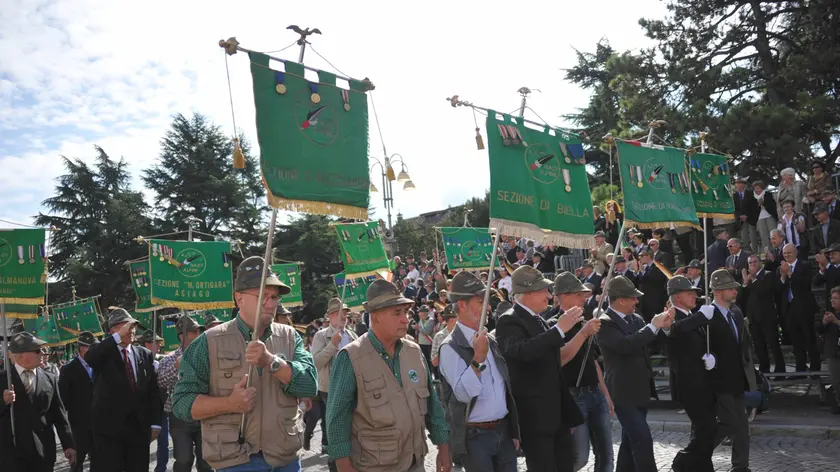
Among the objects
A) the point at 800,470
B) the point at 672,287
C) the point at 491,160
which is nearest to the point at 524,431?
the point at 491,160

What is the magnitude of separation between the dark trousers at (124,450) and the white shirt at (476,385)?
376 cm

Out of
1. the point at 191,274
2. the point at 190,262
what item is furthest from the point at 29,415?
the point at 190,262

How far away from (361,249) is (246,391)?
844cm

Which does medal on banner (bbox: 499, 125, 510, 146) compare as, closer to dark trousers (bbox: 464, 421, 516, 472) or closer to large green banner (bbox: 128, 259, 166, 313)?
dark trousers (bbox: 464, 421, 516, 472)

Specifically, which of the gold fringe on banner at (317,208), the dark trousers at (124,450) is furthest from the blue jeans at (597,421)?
the dark trousers at (124,450)

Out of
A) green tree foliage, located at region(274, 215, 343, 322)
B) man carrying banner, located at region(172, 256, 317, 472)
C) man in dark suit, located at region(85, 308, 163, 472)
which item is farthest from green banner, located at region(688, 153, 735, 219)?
green tree foliage, located at region(274, 215, 343, 322)

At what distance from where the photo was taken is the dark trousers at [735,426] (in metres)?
6.94

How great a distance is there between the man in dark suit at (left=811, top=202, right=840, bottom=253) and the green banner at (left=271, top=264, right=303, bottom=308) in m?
11.0

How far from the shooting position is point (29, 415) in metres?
7.74

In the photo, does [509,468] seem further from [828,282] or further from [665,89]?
[665,89]

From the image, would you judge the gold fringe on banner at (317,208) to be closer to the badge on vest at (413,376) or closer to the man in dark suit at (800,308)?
the badge on vest at (413,376)

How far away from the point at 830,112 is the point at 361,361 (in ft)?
60.0

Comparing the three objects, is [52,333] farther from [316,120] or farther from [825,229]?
[825,229]

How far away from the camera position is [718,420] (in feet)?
24.1
